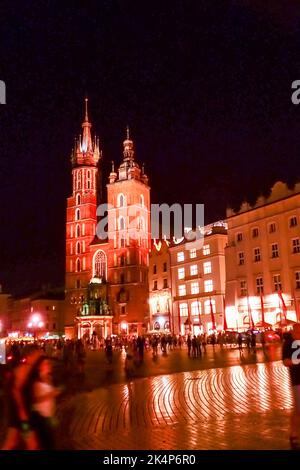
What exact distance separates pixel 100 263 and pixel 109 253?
4310 mm

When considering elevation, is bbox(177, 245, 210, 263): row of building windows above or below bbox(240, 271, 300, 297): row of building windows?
above

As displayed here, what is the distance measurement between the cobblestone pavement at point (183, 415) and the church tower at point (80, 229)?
83300 millimetres

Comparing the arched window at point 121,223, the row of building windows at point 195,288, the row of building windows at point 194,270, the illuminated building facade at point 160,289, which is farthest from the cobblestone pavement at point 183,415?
the arched window at point 121,223

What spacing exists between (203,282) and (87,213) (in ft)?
150

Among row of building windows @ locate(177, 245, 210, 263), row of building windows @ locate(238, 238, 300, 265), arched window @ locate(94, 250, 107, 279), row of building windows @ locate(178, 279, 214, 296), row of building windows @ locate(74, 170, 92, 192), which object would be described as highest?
row of building windows @ locate(74, 170, 92, 192)

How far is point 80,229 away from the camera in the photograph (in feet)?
350

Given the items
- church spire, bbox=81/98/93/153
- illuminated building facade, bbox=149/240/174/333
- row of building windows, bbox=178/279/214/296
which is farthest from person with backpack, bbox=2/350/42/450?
church spire, bbox=81/98/93/153

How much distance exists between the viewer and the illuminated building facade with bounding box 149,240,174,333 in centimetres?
7719

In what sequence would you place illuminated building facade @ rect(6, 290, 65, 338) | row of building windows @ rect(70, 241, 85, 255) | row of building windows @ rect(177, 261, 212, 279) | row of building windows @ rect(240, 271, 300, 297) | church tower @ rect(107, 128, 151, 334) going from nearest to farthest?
row of building windows @ rect(240, 271, 300, 297) → row of building windows @ rect(177, 261, 212, 279) → church tower @ rect(107, 128, 151, 334) → row of building windows @ rect(70, 241, 85, 255) → illuminated building facade @ rect(6, 290, 65, 338)

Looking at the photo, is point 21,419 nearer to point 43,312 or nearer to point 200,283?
point 200,283

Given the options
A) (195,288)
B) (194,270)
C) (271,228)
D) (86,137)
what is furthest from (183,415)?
(86,137)

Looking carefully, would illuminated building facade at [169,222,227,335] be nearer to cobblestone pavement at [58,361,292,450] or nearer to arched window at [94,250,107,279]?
arched window at [94,250,107,279]
